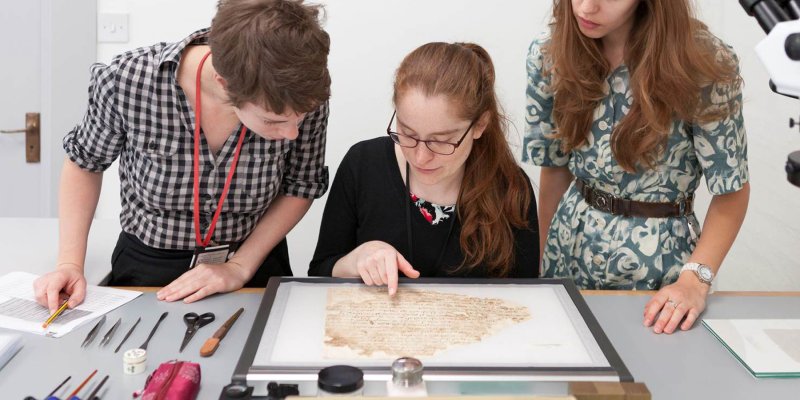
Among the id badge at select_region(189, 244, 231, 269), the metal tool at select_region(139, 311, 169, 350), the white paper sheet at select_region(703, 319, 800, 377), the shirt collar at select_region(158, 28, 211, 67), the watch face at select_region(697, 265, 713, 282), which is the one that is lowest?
the metal tool at select_region(139, 311, 169, 350)

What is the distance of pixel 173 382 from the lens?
1036 millimetres

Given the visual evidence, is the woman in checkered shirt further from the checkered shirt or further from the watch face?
the watch face

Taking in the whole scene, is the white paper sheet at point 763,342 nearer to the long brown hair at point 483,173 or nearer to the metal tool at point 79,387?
the long brown hair at point 483,173

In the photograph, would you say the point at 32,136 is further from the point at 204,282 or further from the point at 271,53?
the point at 271,53

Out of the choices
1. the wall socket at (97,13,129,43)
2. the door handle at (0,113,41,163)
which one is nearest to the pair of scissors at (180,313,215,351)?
the wall socket at (97,13,129,43)

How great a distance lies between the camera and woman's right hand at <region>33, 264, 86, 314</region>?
1.32 meters

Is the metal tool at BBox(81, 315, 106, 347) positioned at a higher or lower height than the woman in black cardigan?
lower

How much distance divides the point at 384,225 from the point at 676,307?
564 millimetres

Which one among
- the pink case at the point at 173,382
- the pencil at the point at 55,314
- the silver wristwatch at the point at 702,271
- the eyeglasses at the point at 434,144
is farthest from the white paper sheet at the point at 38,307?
the silver wristwatch at the point at 702,271

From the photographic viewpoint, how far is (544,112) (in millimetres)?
1637

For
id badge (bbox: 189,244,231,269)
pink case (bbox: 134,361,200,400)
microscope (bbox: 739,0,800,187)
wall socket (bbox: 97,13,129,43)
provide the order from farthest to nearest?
wall socket (bbox: 97,13,129,43), id badge (bbox: 189,244,231,269), pink case (bbox: 134,361,200,400), microscope (bbox: 739,0,800,187)

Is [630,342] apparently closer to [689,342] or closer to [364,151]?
[689,342]

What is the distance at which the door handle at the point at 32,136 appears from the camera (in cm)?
279

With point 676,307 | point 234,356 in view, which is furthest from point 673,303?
point 234,356
